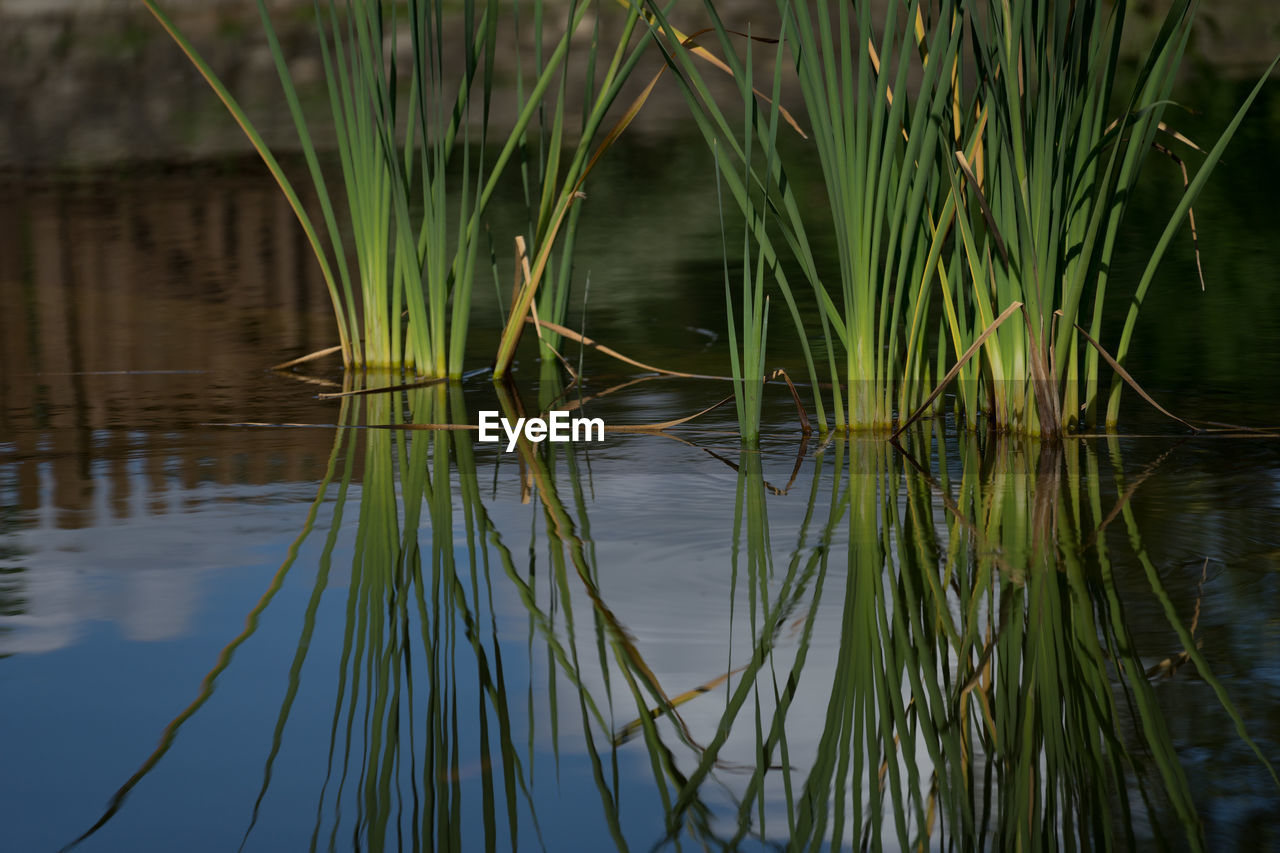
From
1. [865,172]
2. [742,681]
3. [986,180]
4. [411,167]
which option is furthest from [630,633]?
[411,167]

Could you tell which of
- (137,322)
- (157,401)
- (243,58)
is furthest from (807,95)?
(243,58)

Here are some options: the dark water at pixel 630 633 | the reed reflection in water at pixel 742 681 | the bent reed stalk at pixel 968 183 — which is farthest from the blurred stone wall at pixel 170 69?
the reed reflection in water at pixel 742 681

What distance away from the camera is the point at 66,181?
8039 mm

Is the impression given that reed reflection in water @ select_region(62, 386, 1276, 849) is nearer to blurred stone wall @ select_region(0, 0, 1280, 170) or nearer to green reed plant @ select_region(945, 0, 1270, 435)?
green reed plant @ select_region(945, 0, 1270, 435)

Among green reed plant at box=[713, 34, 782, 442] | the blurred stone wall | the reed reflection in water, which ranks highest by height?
the blurred stone wall

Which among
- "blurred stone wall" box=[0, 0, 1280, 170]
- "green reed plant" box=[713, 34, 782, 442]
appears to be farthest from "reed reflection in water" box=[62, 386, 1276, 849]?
"blurred stone wall" box=[0, 0, 1280, 170]

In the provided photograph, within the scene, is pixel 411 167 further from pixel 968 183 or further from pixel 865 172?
pixel 968 183

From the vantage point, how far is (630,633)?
1293 mm

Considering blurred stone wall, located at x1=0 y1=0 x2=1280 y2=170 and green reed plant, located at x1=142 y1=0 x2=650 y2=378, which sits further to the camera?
blurred stone wall, located at x1=0 y1=0 x2=1280 y2=170

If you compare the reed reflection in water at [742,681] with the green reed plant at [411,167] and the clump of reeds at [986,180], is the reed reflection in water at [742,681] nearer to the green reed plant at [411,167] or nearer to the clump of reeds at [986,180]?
the clump of reeds at [986,180]

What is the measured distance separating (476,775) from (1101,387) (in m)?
1.83

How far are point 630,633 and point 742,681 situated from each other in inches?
5.7

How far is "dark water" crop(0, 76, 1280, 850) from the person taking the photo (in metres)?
0.98

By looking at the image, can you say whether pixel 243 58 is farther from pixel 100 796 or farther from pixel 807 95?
pixel 100 796
